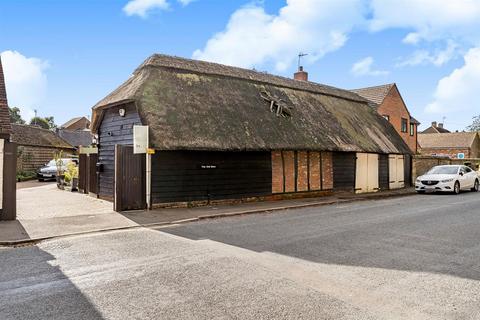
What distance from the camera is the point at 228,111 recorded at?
15.3m

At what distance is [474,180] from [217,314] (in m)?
23.0

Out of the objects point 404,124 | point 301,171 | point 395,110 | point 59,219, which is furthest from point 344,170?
point 404,124

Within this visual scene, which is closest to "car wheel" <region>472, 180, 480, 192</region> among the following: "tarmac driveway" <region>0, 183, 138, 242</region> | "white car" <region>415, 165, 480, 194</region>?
"white car" <region>415, 165, 480, 194</region>

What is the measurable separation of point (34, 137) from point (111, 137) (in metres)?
23.1

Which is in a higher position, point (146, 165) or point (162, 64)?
point (162, 64)

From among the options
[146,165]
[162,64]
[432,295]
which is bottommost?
[432,295]

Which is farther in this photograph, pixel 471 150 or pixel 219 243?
pixel 471 150

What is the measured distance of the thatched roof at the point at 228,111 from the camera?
1327 cm

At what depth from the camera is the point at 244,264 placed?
6.29 metres

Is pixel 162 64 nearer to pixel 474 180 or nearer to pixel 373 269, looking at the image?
pixel 373 269

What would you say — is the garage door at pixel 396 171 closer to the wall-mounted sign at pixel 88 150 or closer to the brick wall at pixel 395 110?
the brick wall at pixel 395 110

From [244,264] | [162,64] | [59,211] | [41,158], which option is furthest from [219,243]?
[41,158]

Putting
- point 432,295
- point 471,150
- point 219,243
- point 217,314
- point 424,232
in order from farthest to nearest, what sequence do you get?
point 471,150, point 424,232, point 219,243, point 432,295, point 217,314

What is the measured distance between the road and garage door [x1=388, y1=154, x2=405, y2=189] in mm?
14017
